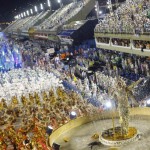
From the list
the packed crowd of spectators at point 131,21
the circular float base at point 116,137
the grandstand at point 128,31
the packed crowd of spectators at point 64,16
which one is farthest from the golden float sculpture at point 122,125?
the packed crowd of spectators at point 64,16

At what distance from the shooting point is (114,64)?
32.1 metres

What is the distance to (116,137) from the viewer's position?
13.9 m

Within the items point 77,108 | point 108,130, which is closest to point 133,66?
point 77,108

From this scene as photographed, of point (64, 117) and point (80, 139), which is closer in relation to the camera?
point (80, 139)

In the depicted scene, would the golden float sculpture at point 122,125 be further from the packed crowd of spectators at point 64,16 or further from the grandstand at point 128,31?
the packed crowd of spectators at point 64,16

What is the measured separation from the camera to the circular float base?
13520 millimetres

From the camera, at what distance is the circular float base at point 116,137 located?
1352 cm

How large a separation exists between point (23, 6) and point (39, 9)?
14866mm

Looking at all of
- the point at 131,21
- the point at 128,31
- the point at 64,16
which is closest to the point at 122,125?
the point at 128,31

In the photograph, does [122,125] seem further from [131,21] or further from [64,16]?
[64,16]

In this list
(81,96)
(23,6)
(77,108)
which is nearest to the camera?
(77,108)

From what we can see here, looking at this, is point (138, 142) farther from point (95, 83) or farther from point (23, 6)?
point (23, 6)

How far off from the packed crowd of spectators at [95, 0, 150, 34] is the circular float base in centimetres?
1422

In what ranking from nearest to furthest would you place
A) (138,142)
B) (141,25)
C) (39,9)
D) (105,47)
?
(138,142) < (141,25) < (105,47) < (39,9)
